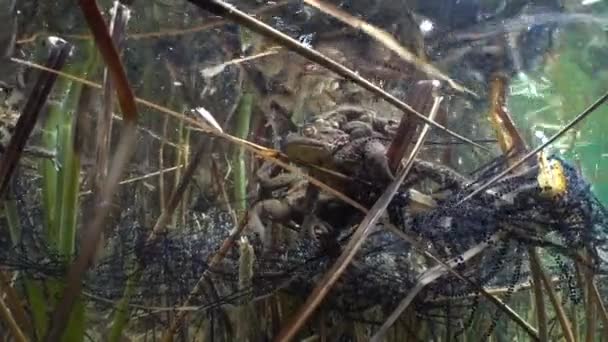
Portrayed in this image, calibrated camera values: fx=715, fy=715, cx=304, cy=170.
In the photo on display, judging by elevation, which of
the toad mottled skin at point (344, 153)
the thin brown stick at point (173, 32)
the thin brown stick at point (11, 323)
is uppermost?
the thin brown stick at point (173, 32)

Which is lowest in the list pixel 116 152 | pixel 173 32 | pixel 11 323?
pixel 11 323

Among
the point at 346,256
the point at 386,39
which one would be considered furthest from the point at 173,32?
the point at 346,256

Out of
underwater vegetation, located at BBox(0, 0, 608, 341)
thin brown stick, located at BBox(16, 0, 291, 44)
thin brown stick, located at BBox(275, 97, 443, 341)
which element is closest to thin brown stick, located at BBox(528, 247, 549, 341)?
underwater vegetation, located at BBox(0, 0, 608, 341)

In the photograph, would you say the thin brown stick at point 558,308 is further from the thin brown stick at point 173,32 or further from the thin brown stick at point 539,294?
the thin brown stick at point 173,32

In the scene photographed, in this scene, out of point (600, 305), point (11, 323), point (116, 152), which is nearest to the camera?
point (116, 152)

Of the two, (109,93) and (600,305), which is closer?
(109,93)

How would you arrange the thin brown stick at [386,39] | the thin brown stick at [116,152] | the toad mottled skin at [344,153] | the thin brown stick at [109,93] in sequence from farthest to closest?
the thin brown stick at [386,39]
the toad mottled skin at [344,153]
the thin brown stick at [109,93]
the thin brown stick at [116,152]

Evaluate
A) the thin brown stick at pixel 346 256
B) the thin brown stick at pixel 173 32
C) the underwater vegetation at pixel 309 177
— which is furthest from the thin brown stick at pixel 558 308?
the thin brown stick at pixel 173 32

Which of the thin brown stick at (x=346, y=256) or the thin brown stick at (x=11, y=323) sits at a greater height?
the thin brown stick at (x=346, y=256)

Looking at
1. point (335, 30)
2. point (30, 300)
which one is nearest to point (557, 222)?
point (335, 30)

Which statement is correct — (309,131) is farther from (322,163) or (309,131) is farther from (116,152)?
(116,152)

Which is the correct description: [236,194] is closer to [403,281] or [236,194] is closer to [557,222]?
[403,281]

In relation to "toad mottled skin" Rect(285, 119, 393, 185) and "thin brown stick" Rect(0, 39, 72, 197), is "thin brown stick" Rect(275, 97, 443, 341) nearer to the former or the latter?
"toad mottled skin" Rect(285, 119, 393, 185)

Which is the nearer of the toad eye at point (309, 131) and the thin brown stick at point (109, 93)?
the thin brown stick at point (109, 93)
